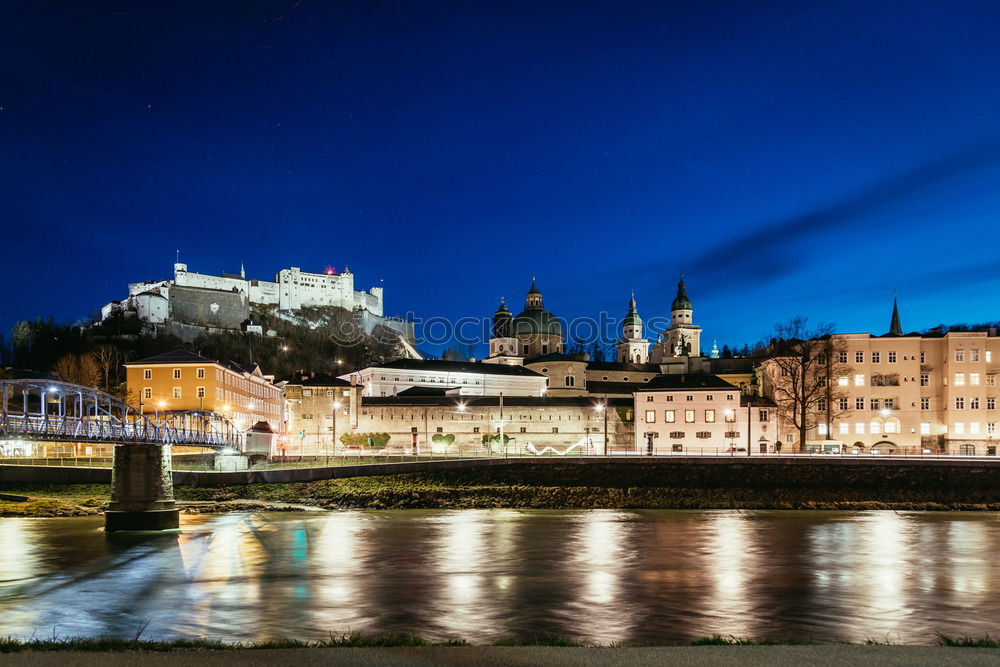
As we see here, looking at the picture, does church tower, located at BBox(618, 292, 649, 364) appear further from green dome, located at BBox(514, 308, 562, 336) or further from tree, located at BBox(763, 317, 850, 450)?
tree, located at BBox(763, 317, 850, 450)

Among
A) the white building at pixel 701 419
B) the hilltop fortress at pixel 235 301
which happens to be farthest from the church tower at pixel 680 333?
the white building at pixel 701 419

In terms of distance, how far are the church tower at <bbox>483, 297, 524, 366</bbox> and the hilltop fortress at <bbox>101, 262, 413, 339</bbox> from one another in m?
40.8

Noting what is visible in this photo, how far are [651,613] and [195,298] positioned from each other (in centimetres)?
15463

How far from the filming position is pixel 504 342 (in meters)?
142

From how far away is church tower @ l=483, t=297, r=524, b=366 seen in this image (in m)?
138

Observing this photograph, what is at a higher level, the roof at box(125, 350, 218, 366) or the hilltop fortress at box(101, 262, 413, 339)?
the hilltop fortress at box(101, 262, 413, 339)

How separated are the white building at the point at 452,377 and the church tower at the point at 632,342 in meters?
38.6

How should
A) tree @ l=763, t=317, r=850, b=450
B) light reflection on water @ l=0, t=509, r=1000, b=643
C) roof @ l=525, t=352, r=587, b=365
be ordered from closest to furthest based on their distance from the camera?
light reflection on water @ l=0, t=509, r=1000, b=643
tree @ l=763, t=317, r=850, b=450
roof @ l=525, t=352, r=587, b=365

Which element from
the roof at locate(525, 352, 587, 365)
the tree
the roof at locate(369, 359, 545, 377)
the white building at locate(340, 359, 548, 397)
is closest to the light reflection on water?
the tree

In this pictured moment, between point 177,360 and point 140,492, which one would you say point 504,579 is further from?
point 177,360

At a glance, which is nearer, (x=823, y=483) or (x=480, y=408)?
(x=823, y=483)

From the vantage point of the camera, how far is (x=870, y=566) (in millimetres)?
24797

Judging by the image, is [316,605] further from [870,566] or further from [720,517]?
[720,517]

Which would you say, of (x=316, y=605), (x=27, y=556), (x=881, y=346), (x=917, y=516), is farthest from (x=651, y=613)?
(x=881, y=346)
